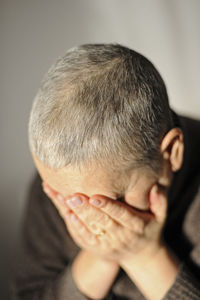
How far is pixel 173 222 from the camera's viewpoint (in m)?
0.90

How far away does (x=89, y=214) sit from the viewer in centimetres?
67

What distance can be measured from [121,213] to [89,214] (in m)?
0.06

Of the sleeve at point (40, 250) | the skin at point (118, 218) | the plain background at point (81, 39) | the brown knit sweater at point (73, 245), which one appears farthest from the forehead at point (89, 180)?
the plain background at point (81, 39)

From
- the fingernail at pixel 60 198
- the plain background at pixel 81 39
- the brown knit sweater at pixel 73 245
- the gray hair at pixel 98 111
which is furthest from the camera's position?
the plain background at pixel 81 39

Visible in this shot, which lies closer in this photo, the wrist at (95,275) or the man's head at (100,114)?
the man's head at (100,114)

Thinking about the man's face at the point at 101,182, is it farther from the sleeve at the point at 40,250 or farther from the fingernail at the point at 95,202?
the sleeve at the point at 40,250

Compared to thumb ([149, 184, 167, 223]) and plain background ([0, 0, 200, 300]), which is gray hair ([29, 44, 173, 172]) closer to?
thumb ([149, 184, 167, 223])

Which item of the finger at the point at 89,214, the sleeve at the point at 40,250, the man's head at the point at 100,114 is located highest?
the man's head at the point at 100,114

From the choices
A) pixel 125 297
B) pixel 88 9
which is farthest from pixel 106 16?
pixel 125 297

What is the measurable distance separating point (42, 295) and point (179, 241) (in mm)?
383

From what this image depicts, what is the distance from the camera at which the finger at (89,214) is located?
63 cm

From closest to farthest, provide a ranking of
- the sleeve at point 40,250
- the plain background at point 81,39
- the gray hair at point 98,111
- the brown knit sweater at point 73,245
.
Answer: the gray hair at point 98,111 < the brown knit sweater at point 73,245 < the sleeve at point 40,250 < the plain background at point 81,39

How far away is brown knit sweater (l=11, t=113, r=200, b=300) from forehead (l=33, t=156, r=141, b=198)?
0.78 ft

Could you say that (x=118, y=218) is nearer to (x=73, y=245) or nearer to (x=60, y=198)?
(x=60, y=198)
